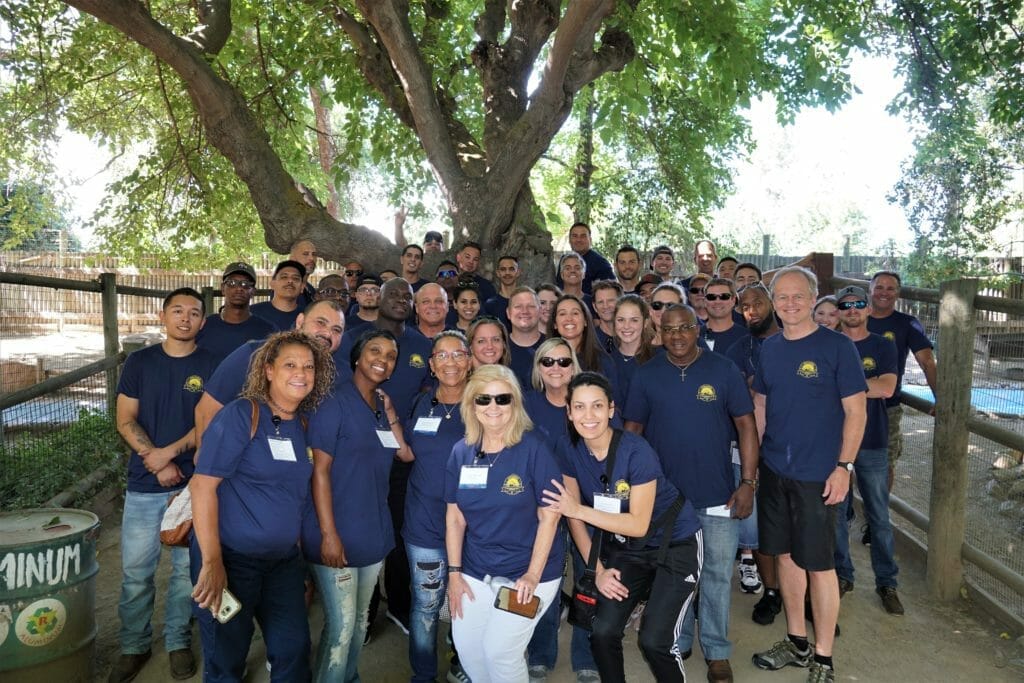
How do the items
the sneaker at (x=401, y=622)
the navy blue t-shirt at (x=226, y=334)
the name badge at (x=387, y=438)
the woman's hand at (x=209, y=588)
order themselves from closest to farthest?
1. the woman's hand at (x=209, y=588)
2. the name badge at (x=387, y=438)
3. the sneaker at (x=401, y=622)
4. the navy blue t-shirt at (x=226, y=334)

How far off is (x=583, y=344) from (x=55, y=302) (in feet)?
57.1

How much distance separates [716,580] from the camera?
437 centimetres

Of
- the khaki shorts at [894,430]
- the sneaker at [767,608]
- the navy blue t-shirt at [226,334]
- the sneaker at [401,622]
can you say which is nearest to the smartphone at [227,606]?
the sneaker at [401,622]

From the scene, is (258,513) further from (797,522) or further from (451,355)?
(797,522)

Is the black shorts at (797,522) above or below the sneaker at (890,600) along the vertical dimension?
above

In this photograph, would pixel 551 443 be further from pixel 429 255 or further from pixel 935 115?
pixel 935 115

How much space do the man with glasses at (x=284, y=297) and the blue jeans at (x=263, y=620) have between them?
98.5 inches

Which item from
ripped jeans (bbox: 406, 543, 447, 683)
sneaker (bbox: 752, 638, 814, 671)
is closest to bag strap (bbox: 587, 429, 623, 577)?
ripped jeans (bbox: 406, 543, 447, 683)

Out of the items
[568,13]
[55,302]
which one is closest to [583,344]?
[568,13]

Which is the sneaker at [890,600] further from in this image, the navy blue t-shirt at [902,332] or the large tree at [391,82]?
the large tree at [391,82]

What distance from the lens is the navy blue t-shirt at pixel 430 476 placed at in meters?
4.04

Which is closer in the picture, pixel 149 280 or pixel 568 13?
pixel 568 13

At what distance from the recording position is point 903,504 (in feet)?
20.8

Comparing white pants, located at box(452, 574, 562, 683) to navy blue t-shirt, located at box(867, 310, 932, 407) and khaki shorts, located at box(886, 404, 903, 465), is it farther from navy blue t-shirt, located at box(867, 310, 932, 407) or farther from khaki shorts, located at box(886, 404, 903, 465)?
navy blue t-shirt, located at box(867, 310, 932, 407)
